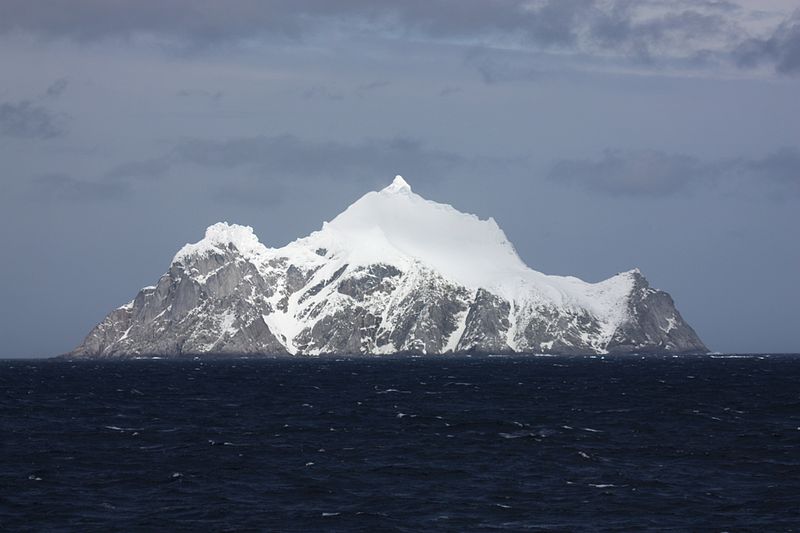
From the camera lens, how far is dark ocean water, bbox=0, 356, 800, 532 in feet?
217

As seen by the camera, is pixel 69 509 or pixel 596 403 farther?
pixel 596 403

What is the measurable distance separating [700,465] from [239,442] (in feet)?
117

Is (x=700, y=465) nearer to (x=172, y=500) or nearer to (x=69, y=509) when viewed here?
(x=172, y=500)

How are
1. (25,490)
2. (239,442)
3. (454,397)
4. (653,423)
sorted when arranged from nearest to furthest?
(25,490), (239,442), (653,423), (454,397)

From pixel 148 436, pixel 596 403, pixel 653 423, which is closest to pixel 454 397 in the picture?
pixel 596 403

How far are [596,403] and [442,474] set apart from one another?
62.3 metres

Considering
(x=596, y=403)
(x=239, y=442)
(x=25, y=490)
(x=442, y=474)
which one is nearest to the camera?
(x=25, y=490)

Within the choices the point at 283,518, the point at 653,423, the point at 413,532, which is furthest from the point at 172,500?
the point at 653,423

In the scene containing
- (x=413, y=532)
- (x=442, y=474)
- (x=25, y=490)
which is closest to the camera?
(x=413, y=532)

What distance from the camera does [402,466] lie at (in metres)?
83.9

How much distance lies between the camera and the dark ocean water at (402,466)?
217 ft

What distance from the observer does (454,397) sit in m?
→ 154

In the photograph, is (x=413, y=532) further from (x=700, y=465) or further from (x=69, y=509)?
(x=700, y=465)

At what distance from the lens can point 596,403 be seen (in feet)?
459
